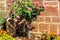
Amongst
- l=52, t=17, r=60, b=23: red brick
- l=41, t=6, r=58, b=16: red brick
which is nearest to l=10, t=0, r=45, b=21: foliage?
l=41, t=6, r=58, b=16: red brick

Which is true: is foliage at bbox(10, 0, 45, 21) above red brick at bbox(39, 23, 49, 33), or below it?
above

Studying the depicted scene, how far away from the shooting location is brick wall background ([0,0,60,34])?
5.02 metres

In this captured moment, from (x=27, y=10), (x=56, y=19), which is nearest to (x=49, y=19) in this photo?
(x=56, y=19)

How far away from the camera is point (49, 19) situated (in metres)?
5.04

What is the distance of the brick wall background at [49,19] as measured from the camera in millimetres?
5020

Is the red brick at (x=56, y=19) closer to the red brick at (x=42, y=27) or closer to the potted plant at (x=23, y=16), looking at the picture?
the red brick at (x=42, y=27)

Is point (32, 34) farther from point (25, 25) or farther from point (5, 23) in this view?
point (5, 23)

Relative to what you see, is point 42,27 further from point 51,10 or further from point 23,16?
point 23,16

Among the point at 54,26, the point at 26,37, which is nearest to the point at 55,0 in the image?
the point at 54,26

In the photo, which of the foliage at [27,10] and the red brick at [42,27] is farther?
the red brick at [42,27]

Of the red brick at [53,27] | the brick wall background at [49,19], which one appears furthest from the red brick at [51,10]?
the red brick at [53,27]

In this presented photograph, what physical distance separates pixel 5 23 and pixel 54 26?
0.97 metres

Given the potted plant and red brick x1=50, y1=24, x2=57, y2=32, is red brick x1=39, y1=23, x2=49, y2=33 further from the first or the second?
the potted plant

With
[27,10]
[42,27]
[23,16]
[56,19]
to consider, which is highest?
[27,10]
